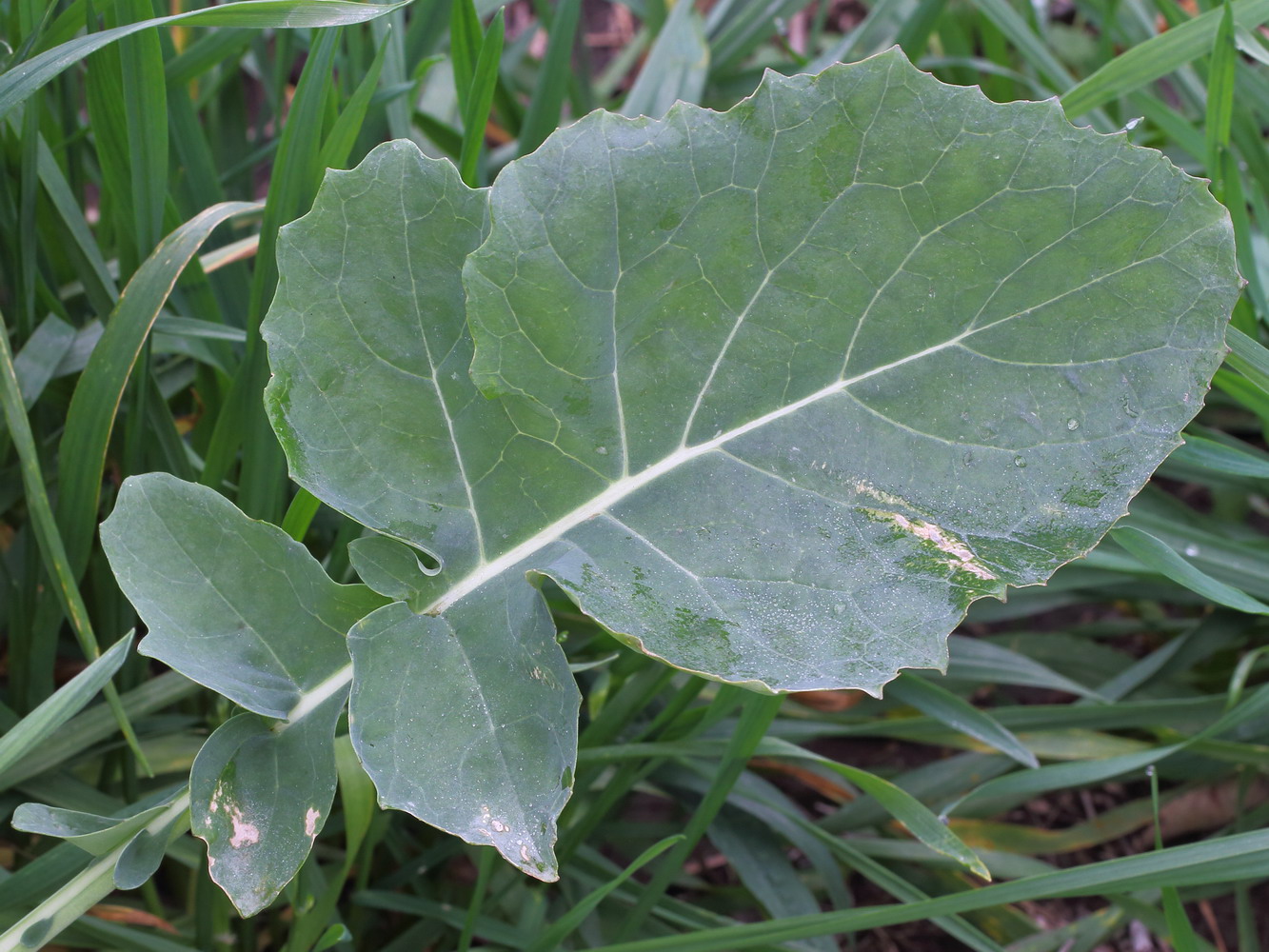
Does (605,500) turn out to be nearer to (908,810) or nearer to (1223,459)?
(908,810)

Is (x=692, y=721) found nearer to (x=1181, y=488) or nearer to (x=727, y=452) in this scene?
(x=727, y=452)

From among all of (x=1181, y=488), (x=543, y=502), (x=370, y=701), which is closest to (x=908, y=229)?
(x=543, y=502)

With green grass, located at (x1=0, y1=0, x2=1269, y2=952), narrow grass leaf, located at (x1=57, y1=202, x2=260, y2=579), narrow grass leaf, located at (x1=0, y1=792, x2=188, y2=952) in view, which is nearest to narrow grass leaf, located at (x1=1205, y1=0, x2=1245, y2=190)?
green grass, located at (x1=0, y1=0, x2=1269, y2=952)

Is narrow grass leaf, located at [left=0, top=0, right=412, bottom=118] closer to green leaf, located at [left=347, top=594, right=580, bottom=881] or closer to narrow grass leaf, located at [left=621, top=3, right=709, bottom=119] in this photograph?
green leaf, located at [left=347, top=594, right=580, bottom=881]

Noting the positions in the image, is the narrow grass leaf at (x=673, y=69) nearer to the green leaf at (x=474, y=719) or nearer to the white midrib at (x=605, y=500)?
the white midrib at (x=605, y=500)

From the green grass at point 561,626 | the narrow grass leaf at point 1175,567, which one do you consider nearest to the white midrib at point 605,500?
the green grass at point 561,626

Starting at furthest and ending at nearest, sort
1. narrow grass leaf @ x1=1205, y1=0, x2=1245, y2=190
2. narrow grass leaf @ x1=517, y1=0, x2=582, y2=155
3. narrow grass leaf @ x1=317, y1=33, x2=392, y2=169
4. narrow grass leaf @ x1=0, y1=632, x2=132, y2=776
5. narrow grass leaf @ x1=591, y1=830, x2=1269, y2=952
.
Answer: narrow grass leaf @ x1=517, y1=0, x2=582, y2=155 → narrow grass leaf @ x1=1205, y1=0, x2=1245, y2=190 → narrow grass leaf @ x1=317, y1=33, x2=392, y2=169 → narrow grass leaf @ x1=591, y1=830, x2=1269, y2=952 → narrow grass leaf @ x1=0, y1=632, x2=132, y2=776
